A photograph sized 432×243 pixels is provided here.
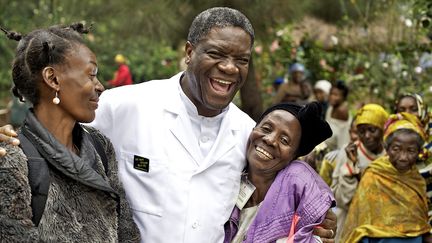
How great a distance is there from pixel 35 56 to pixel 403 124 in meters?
3.69

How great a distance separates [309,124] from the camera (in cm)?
398

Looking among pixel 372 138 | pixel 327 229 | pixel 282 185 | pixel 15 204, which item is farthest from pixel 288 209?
pixel 372 138

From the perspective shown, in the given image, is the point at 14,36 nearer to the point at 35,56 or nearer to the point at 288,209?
the point at 35,56

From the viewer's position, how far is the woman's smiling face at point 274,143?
3.90m

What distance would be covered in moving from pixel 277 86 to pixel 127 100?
9092mm

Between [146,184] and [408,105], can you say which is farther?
[408,105]

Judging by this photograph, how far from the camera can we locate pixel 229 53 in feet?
12.2

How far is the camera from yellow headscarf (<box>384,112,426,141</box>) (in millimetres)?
6039

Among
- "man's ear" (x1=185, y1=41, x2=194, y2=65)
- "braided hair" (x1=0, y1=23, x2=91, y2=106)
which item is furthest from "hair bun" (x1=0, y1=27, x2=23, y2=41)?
"man's ear" (x1=185, y1=41, x2=194, y2=65)

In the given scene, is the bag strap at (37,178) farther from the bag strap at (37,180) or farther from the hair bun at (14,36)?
the hair bun at (14,36)

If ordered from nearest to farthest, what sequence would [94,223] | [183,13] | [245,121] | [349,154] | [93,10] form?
[94,223]
[245,121]
[349,154]
[183,13]
[93,10]

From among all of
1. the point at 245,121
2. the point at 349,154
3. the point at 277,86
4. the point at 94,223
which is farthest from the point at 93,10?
the point at 94,223

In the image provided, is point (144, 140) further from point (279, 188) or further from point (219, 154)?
point (279, 188)

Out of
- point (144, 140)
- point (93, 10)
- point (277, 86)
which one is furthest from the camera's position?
point (93, 10)
